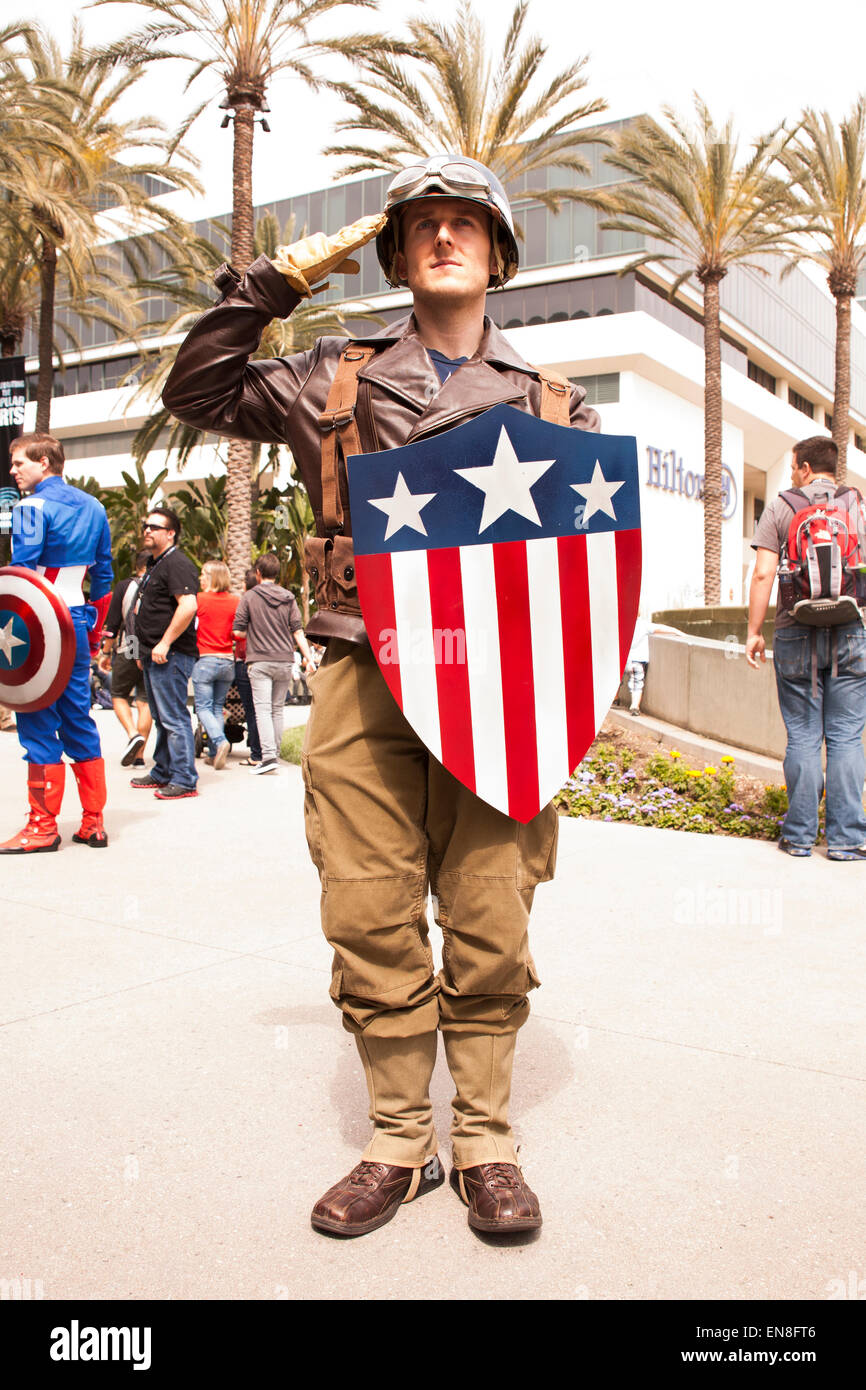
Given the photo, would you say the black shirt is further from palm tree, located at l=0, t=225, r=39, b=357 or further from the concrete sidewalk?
palm tree, located at l=0, t=225, r=39, b=357

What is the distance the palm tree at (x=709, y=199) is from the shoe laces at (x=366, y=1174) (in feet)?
73.5

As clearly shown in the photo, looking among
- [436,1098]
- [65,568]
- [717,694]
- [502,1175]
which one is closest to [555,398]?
[502,1175]

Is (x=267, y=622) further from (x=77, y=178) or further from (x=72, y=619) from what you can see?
(x=77, y=178)

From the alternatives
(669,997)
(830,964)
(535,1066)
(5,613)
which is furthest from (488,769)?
(5,613)

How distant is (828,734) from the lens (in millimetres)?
5730

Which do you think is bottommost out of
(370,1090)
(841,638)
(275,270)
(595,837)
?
(595,837)

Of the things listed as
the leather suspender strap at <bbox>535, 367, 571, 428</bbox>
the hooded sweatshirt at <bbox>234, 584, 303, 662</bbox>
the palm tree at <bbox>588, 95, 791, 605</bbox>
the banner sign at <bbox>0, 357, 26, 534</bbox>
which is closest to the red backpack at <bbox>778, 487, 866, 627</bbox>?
the leather suspender strap at <bbox>535, 367, 571, 428</bbox>

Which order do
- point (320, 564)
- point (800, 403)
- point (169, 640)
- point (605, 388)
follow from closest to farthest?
point (320, 564) < point (169, 640) < point (605, 388) < point (800, 403)

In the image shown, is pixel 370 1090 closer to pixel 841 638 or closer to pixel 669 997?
pixel 669 997

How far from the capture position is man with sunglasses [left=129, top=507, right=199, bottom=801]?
767 cm

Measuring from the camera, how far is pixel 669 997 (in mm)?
3650

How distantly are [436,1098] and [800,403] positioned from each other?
182 ft

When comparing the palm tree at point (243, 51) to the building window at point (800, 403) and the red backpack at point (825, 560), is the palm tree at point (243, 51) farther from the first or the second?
the building window at point (800, 403)
